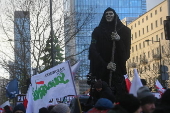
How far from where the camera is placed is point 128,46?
30.7ft

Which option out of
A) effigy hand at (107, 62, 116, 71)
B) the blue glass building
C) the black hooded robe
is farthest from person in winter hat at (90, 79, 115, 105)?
the blue glass building

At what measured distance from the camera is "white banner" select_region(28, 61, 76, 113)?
7758 mm

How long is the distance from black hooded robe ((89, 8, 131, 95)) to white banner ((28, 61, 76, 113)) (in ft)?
4.27

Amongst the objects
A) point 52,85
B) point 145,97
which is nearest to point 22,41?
point 52,85

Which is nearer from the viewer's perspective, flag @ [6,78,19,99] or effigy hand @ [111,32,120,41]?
effigy hand @ [111,32,120,41]

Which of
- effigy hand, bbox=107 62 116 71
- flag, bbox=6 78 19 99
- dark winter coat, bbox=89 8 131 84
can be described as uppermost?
dark winter coat, bbox=89 8 131 84

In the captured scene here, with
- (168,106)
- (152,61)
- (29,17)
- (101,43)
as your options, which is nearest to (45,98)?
(101,43)

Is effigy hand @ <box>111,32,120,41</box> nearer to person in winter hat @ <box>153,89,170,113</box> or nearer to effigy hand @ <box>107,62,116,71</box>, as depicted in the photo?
effigy hand @ <box>107,62,116,71</box>

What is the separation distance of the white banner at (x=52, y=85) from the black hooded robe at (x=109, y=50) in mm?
1301

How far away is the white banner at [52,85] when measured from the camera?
7758mm

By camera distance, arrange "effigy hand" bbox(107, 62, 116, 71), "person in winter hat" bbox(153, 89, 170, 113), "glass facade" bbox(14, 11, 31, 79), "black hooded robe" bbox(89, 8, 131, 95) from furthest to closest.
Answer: "glass facade" bbox(14, 11, 31, 79)
"black hooded robe" bbox(89, 8, 131, 95)
"effigy hand" bbox(107, 62, 116, 71)
"person in winter hat" bbox(153, 89, 170, 113)

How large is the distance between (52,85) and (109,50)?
1.79m

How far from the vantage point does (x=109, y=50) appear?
9234 millimetres

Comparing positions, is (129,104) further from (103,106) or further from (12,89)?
(12,89)
